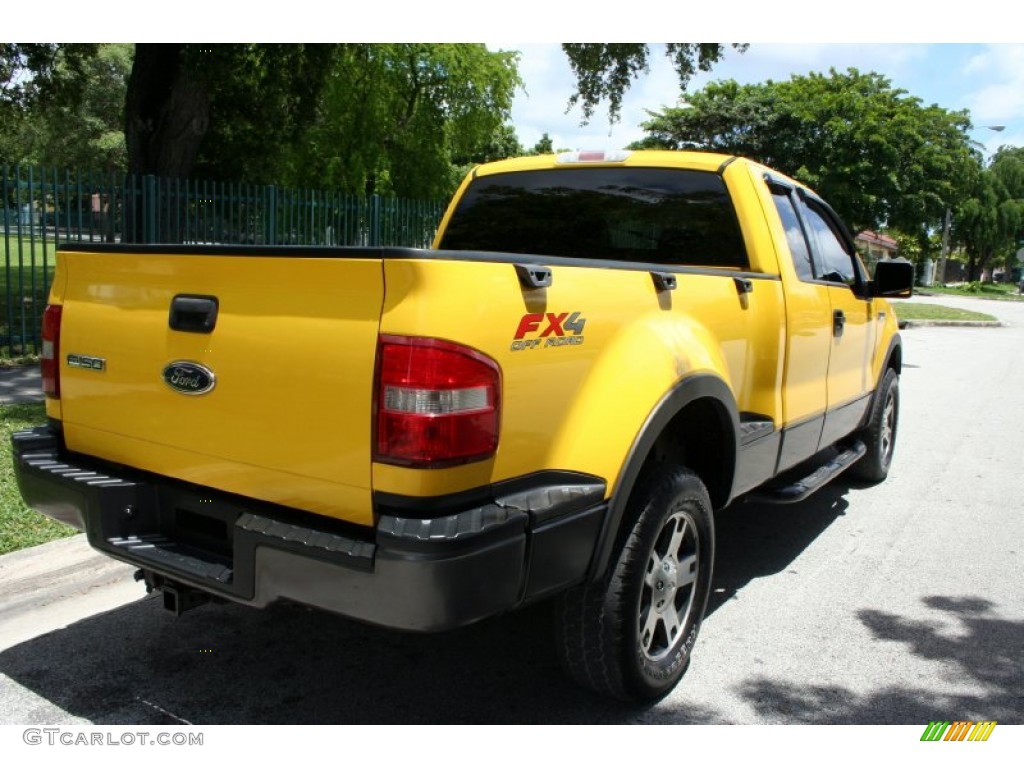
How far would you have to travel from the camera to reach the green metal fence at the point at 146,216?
9.54 meters

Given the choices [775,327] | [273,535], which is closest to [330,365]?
[273,535]

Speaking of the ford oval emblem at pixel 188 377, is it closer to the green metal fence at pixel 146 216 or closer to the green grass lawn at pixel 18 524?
the green grass lawn at pixel 18 524

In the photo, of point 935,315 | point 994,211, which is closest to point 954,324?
point 935,315

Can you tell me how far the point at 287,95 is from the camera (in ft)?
43.2

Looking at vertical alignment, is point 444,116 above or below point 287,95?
above

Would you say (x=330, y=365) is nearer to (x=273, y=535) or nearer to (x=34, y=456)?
(x=273, y=535)

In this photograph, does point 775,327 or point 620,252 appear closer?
point 775,327

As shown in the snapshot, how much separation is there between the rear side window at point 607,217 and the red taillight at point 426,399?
2.15 metres

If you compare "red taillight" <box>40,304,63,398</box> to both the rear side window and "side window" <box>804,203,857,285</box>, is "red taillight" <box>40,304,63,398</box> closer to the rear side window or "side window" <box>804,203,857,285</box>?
the rear side window

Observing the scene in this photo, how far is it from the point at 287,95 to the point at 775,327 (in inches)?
440

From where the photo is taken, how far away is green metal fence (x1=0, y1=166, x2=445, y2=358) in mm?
9539

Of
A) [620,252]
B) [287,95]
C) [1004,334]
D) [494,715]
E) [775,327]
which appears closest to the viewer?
[494,715]

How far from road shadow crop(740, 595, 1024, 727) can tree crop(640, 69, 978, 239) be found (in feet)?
75.8

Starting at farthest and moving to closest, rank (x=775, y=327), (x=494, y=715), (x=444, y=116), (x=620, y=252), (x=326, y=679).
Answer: (x=444, y=116) < (x=620, y=252) < (x=775, y=327) < (x=326, y=679) < (x=494, y=715)
